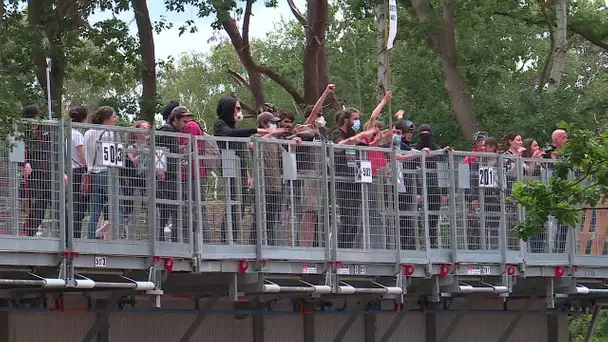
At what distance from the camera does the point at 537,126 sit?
117ft

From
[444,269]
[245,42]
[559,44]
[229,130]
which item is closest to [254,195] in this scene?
[229,130]

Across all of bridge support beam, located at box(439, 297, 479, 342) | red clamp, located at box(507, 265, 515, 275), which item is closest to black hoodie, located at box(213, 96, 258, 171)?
red clamp, located at box(507, 265, 515, 275)

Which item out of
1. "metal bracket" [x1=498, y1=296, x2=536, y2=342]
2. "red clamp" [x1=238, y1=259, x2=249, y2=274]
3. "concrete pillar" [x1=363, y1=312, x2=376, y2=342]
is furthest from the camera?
"metal bracket" [x1=498, y1=296, x2=536, y2=342]

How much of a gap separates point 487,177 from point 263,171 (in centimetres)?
452

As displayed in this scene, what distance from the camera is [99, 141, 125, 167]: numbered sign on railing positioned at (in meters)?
17.6

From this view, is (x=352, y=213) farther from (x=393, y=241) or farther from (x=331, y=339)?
(x=331, y=339)

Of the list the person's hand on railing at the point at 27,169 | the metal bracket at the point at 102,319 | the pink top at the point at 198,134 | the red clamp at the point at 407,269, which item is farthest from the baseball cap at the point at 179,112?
the red clamp at the point at 407,269

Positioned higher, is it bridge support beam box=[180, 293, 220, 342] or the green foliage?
the green foliage

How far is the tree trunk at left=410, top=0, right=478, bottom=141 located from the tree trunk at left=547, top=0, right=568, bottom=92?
79.8 inches

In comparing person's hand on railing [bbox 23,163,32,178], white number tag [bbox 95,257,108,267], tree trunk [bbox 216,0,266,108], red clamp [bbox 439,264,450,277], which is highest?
tree trunk [bbox 216,0,266,108]

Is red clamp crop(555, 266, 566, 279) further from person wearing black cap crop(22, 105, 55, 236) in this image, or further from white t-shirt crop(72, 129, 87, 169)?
person wearing black cap crop(22, 105, 55, 236)

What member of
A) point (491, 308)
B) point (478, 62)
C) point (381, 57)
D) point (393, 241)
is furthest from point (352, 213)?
point (478, 62)

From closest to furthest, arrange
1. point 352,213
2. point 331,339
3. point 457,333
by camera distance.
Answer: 1. point 352,213
2. point 331,339
3. point 457,333

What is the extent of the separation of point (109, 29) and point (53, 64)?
2.33 m
